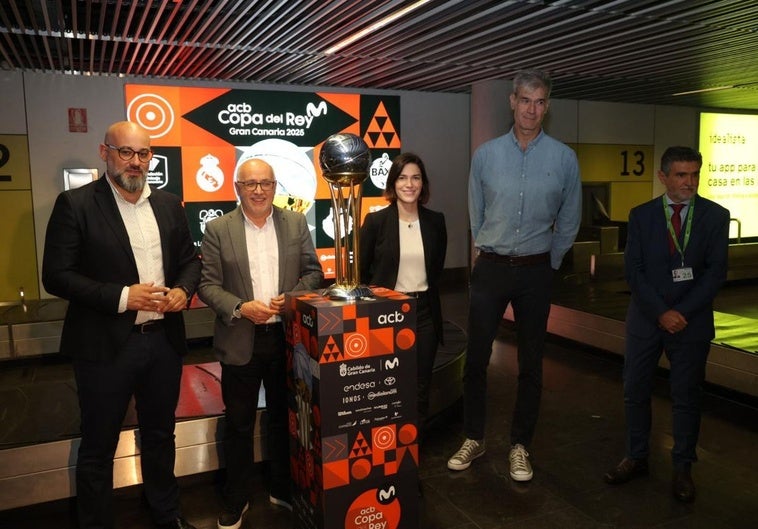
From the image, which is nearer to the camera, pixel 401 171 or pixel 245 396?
pixel 245 396

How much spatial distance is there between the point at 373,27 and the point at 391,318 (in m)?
3.88

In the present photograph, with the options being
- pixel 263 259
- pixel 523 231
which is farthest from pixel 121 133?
pixel 523 231

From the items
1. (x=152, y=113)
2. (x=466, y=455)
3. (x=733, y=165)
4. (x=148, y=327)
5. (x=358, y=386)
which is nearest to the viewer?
(x=358, y=386)

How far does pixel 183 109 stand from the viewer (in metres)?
7.75

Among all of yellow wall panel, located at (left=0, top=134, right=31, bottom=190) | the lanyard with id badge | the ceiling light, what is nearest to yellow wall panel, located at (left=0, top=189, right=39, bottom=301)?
yellow wall panel, located at (left=0, top=134, right=31, bottom=190)

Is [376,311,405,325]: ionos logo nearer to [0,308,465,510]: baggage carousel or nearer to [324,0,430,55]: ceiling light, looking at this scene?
[0,308,465,510]: baggage carousel

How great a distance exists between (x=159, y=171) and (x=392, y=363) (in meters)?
6.37

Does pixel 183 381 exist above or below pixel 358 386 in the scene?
below

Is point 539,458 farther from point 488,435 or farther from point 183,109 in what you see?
point 183,109

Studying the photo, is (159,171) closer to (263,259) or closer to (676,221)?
(263,259)

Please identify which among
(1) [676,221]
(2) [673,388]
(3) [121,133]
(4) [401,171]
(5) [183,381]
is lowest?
(5) [183,381]

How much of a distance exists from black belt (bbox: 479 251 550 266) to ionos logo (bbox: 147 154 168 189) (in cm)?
583

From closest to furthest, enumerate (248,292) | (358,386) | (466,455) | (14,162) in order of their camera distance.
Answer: (358,386), (248,292), (466,455), (14,162)

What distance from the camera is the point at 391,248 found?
2.91 metres
